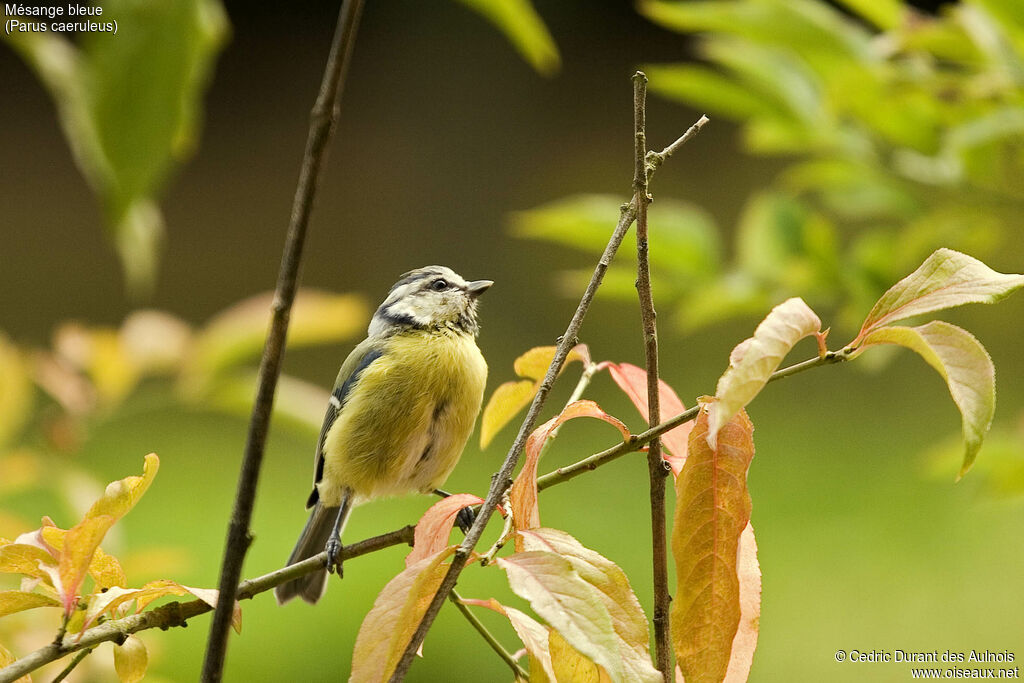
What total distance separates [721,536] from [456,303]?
0.74m

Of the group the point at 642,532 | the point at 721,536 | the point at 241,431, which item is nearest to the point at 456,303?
the point at 721,536

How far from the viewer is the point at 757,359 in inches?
11.8

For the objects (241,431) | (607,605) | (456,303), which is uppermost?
(241,431)

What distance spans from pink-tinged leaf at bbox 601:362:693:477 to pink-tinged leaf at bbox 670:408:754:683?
3 cm

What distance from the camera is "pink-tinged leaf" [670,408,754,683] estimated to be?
34 cm

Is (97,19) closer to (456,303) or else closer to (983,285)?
(983,285)

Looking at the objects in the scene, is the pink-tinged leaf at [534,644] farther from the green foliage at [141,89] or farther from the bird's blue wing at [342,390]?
the bird's blue wing at [342,390]

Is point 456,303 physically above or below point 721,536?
above

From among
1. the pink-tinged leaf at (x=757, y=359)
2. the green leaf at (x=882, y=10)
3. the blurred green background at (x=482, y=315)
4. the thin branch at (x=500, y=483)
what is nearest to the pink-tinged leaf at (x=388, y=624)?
the thin branch at (x=500, y=483)

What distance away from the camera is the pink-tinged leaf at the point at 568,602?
308mm

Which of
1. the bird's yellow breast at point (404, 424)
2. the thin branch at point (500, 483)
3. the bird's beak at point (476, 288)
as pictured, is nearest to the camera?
the thin branch at point (500, 483)

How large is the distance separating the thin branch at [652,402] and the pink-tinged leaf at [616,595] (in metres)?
0.02

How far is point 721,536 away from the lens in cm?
35

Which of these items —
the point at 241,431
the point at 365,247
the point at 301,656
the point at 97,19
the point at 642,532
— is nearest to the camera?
the point at 97,19
